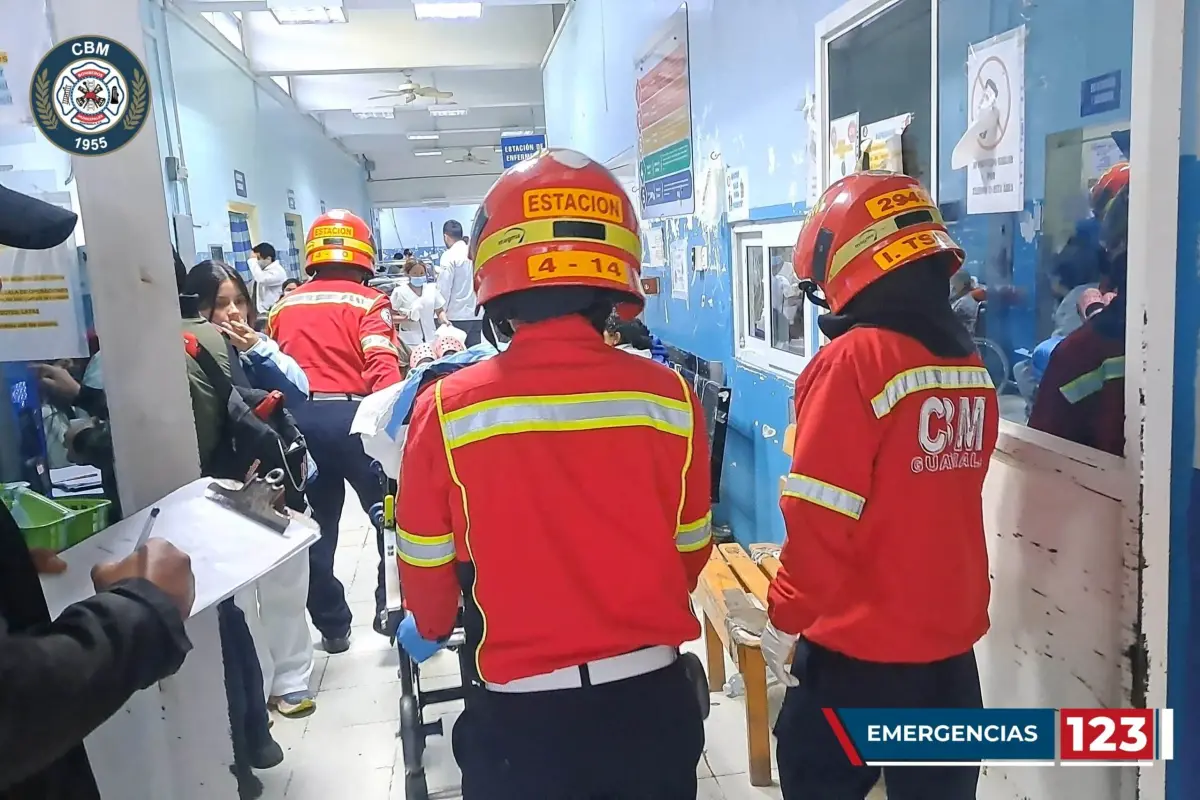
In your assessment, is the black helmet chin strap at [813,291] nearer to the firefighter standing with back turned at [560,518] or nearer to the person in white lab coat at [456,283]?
the firefighter standing with back turned at [560,518]

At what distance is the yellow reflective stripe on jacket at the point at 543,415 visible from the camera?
4.27 feet

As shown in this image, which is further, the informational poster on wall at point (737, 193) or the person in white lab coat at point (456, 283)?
the person in white lab coat at point (456, 283)

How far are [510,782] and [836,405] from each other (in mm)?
822

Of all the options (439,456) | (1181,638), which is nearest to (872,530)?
(1181,638)

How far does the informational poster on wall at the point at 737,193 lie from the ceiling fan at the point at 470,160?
15732 millimetres

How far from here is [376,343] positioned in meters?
3.40

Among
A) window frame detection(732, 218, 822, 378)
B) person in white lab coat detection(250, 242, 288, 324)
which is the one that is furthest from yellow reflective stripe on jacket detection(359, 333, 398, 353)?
person in white lab coat detection(250, 242, 288, 324)

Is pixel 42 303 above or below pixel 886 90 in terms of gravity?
→ below

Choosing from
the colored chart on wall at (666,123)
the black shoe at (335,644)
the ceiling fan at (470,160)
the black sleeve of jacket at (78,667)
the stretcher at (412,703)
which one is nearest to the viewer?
the black sleeve of jacket at (78,667)

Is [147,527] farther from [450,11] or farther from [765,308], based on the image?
[450,11]

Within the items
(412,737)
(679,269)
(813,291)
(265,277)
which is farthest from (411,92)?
(813,291)

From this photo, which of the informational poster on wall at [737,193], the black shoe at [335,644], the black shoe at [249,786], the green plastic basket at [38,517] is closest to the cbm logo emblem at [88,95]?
the green plastic basket at [38,517]

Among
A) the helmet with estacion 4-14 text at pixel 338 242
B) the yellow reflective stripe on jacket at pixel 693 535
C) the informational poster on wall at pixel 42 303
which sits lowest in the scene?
the yellow reflective stripe on jacket at pixel 693 535

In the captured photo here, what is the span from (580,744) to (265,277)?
7576mm
